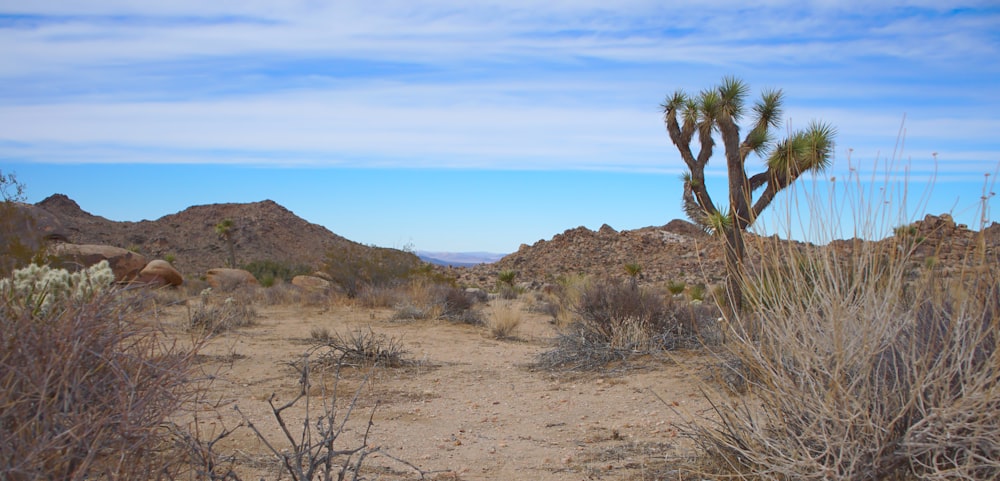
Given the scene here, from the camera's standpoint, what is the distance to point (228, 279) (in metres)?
28.0

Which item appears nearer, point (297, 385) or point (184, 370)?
point (184, 370)

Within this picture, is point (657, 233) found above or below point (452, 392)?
above

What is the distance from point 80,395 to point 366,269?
20578 mm

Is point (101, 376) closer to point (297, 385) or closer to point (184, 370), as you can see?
point (184, 370)

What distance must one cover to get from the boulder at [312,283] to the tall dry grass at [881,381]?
836 inches

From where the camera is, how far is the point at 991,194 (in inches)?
155

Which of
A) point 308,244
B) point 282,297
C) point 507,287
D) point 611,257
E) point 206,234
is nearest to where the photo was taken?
point 282,297

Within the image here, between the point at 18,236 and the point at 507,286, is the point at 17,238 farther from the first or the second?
the point at 507,286

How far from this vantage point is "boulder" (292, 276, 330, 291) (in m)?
25.1

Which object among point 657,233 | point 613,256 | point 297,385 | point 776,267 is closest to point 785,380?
point 776,267

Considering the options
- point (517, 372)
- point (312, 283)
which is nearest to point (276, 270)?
point (312, 283)

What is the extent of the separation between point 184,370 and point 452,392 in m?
5.99

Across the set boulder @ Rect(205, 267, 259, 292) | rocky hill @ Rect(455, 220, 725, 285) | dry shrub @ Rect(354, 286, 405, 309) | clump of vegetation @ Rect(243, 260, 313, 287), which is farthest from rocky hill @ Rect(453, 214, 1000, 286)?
dry shrub @ Rect(354, 286, 405, 309)

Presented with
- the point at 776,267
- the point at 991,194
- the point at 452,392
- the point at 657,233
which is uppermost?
the point at 657,233
